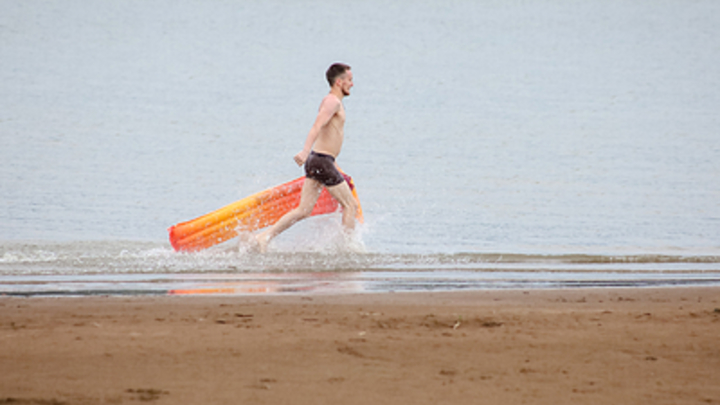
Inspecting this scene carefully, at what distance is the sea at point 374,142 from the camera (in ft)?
31.2

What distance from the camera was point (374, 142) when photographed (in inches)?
1146

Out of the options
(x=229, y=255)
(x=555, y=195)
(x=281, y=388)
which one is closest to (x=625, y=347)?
(x=281, y=388)

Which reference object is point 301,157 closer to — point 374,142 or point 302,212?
point 302,212

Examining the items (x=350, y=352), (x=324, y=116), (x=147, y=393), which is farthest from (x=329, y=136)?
(x=147, y=393)

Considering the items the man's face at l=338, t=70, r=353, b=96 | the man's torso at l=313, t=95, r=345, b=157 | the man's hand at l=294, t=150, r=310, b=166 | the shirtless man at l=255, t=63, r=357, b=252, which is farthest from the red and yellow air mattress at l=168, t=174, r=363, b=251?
Result: the man's hand at l=294, t=150, r=310, b=166

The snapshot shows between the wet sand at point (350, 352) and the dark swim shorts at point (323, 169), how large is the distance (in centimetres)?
311

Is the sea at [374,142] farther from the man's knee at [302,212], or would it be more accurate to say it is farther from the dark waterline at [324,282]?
the man's knee at [302,212]

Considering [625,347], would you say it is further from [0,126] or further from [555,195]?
[0,126]

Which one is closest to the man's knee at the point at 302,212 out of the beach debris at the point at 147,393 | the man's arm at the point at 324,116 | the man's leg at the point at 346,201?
the man's leg at the point at 346,201

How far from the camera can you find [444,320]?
547cm

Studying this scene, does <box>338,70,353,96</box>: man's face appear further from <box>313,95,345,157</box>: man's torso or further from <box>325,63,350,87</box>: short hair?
<box>313,95,345,157</box>: man's torso

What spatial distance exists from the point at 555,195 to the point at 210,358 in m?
14.4

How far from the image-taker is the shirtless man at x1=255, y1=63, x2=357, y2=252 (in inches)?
355

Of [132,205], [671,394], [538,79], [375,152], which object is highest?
[538,79]
